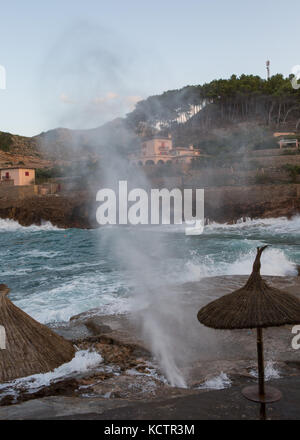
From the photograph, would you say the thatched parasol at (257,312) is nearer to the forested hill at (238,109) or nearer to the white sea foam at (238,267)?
the white sea foam at (238,267)

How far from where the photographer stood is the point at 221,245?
20844 mm

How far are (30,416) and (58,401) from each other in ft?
1.77

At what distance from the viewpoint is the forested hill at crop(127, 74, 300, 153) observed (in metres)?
57.6

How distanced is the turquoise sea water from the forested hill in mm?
29312

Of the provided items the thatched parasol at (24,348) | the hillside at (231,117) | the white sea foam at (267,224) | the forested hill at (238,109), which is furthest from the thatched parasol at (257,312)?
the forested hill at (238,109)

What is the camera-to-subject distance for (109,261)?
17844 millimetres

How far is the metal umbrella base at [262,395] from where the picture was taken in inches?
177

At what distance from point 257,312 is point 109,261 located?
1373 centimetres

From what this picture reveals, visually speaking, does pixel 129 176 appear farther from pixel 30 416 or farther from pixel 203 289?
pixel 30 416

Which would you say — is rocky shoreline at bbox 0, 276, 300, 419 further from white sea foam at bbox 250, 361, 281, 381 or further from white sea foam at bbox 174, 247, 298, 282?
white sea foam at bbox 174, 247, 298, 282

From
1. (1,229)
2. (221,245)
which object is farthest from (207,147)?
(221,245)

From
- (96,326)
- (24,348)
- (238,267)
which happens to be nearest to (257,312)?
(24,348)

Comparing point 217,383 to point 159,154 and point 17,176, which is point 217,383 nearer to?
point 159,154

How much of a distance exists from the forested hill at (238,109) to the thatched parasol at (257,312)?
49231 mm
